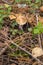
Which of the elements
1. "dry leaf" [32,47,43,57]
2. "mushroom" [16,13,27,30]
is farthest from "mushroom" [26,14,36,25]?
"dry leaf" [32,47,43,57]

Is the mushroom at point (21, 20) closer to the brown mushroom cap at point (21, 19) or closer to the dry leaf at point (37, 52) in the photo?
A: the brown mushroom cap at point (21, 19)

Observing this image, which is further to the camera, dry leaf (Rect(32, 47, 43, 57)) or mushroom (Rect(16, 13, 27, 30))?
mushroom (Rect(16, 13, 27, 30))

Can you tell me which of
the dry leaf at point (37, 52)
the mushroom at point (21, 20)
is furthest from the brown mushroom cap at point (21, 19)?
the dry leaf at point (37, 52)

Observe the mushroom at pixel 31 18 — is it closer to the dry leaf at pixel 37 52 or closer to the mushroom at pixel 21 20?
the mushroom at pixel 21 20

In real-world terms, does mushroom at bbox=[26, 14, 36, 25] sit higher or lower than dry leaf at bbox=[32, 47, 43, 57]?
higher

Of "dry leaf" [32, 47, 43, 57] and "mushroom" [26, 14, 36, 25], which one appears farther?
"mushroom" [26, 14, 36, 25]

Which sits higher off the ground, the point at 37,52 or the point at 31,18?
the point at 31,18

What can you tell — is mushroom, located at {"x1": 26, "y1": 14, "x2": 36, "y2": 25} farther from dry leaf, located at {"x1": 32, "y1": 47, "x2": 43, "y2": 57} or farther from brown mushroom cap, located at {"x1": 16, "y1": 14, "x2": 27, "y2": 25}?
dry leaf, located at {"x1": 32, "y1": 47, "x2": 43, "y2": 57}

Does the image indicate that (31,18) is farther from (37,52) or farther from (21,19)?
(37,52)

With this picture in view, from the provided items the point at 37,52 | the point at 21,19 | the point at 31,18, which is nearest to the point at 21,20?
the point at 21,19

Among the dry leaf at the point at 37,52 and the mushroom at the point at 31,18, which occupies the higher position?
the mushroom at the point at 31,18

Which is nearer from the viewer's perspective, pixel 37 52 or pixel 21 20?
pixel 37 52

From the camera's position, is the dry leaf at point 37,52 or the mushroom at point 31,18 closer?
the dry leaf at point 37,52
